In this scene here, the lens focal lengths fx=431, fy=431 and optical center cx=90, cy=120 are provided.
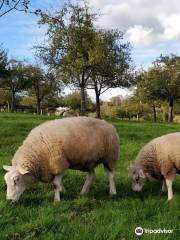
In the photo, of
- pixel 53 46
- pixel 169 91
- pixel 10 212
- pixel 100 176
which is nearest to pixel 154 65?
pixel 169 91

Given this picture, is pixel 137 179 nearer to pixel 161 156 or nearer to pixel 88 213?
pixel 161 156

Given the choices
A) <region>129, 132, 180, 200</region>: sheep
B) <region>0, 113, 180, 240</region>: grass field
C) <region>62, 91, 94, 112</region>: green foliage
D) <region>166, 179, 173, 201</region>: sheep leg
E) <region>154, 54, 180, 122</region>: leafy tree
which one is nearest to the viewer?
<region>0, 113, 180, 240</region>: grass field

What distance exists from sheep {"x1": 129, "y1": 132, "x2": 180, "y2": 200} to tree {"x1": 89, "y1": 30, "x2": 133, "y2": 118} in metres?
31.9

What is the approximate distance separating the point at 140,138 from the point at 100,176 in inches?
451

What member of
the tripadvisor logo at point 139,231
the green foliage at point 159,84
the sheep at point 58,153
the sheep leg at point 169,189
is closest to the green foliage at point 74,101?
the green foliage at point 159,84

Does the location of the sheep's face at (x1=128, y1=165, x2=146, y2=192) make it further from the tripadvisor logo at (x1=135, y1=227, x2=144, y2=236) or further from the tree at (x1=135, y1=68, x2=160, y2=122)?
the tree at (x1=135, y1=68, x2=160, y2=122)

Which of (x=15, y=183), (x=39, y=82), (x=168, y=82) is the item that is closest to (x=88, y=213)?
(x=15, y=183)

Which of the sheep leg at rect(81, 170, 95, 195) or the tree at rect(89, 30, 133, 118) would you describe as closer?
the sheep leg at rect(81, 170, 95, 195)

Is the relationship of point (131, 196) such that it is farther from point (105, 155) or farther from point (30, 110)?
point (30, 110)

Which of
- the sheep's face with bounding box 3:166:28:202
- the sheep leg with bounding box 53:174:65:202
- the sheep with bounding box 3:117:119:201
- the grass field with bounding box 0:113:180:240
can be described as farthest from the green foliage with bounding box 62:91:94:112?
the sheep's face with bounding box 3:166:28:202

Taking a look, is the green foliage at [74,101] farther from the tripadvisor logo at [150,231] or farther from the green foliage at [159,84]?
the tripadvisor logo at [150,231]

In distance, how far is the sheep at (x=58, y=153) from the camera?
398 inches

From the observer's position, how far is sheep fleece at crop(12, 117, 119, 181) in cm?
1031

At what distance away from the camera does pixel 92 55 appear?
142 feet
